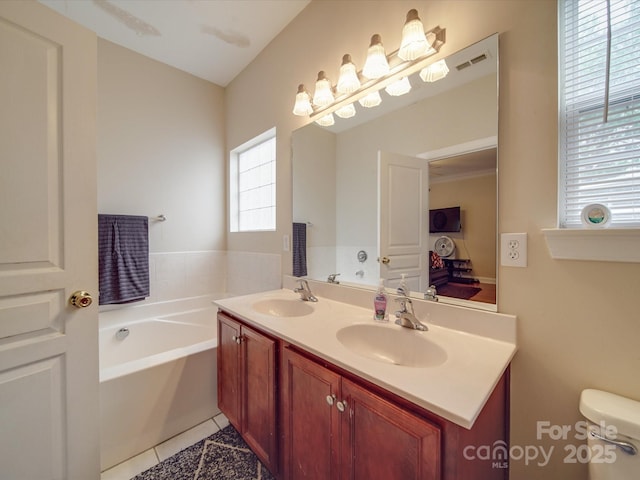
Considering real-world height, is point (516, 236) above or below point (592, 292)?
above

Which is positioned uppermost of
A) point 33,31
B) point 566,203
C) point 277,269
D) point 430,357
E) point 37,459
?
point 33,31

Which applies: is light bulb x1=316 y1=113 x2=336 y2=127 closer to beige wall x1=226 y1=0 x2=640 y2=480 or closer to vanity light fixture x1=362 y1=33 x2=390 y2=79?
vanity light fixture x1=362 y1=33 x2=390 y2=79

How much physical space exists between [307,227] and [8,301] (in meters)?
1.36

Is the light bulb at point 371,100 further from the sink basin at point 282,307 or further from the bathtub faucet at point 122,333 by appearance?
the bathtub faucet at point 122,333

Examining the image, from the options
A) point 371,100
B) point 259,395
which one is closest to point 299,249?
point 259,395

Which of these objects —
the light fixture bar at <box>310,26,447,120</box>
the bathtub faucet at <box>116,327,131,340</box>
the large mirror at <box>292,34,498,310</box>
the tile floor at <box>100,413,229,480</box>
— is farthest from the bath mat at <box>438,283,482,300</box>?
the bathtub faucet at <box>116,327,131,340</box>

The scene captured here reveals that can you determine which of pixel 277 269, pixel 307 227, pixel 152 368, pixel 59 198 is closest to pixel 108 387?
pixel 152 368

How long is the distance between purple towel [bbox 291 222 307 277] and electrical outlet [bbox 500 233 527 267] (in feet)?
3.73

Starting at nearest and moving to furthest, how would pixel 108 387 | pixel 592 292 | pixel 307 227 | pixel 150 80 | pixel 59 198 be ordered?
1. pixel 592 292
2. pixel 59 198
3. pixel 108 387
4. pixel 307 227
5. pixel 150 80

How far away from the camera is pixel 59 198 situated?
100 centimetres

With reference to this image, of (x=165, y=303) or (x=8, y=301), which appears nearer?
(x=8, y=301)

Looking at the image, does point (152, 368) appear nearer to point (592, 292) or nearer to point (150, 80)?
point (592, 292)

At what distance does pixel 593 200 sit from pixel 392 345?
0.82m

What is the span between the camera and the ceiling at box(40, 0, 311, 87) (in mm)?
1665
